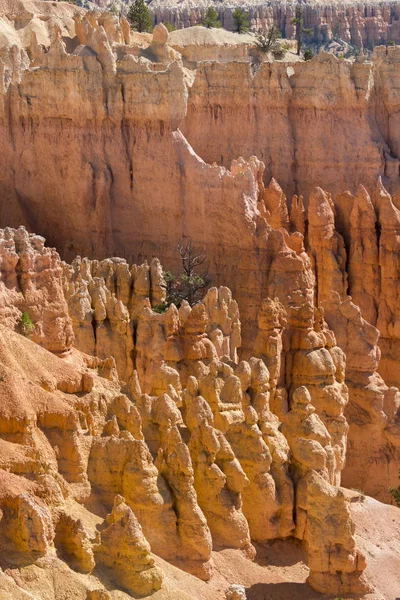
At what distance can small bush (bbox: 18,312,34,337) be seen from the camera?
19.2 metres

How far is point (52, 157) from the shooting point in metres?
34.4

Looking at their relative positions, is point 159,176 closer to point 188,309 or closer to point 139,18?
point 188,309

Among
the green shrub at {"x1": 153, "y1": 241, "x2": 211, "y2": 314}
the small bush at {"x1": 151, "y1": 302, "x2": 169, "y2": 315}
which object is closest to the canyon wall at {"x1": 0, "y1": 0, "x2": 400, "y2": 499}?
the green shrub at {"x1": 153, "y1": 241, "x2": 211, "y2": 314}

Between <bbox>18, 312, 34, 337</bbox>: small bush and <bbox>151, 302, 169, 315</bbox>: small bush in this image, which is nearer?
<bbox>18, 312, 34, 337</bbox>: small bush

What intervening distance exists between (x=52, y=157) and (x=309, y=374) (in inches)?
512

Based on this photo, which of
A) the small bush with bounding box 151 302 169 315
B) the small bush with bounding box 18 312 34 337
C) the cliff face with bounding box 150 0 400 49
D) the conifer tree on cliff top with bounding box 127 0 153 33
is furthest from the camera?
the cliff face with bounding box 150 0 400 49

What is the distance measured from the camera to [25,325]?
19281mm

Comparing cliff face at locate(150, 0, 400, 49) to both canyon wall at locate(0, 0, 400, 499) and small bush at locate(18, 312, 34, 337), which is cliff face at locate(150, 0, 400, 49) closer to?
canyon wall at locate(0, 0, 400, 499)

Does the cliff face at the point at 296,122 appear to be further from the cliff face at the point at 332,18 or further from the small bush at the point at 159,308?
the cliff face at the point at 332,18

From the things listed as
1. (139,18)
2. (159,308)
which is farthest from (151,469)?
(139,18)

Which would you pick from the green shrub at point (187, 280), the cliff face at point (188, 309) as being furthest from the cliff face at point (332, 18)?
the green shrub at point (187, 280)

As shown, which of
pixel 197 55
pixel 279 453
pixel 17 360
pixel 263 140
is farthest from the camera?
pixel 197 55

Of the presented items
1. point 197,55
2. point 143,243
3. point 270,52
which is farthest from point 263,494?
point 270,52

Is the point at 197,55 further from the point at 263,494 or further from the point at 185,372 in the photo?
the point at 263,494
